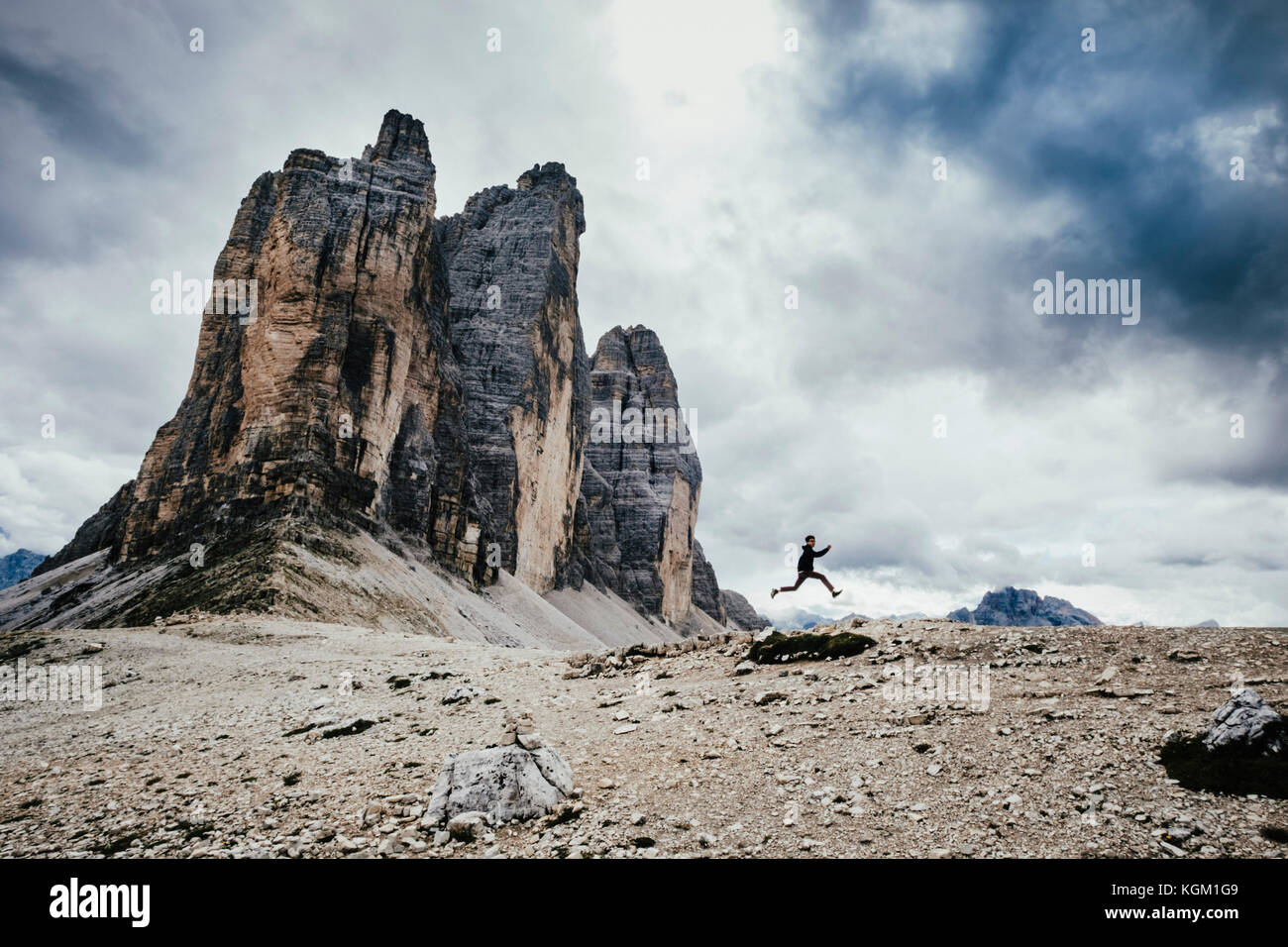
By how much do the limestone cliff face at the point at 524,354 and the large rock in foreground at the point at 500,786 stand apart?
3401 inches

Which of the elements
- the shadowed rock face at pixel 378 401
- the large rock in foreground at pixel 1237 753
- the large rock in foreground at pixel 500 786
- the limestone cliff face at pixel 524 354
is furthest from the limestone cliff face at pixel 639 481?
the large rock in foreground at pixel 1237 753

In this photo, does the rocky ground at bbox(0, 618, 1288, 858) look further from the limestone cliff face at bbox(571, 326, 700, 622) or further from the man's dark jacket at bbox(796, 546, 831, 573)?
the limestone cliff face at bbox(571, 326, 700, 622)

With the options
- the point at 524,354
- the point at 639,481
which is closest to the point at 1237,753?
the point at 524,354

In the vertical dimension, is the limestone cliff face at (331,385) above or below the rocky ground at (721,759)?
above

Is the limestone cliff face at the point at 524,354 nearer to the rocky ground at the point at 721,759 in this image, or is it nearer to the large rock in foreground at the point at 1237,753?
the rocky ground at the point at 721,759

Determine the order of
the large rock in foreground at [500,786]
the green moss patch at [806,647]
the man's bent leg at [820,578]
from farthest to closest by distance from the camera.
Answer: the man's bent leg at [820,578] < the green moss patch at [806,647] < the large rock in foreground at [500,786]

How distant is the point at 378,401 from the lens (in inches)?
2493

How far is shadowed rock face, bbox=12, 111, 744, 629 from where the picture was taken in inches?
2154

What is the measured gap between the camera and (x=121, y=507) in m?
109

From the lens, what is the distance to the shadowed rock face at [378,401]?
54.7 metres

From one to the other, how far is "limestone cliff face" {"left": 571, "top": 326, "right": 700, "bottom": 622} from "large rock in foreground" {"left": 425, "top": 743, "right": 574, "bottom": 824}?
11814 cm
